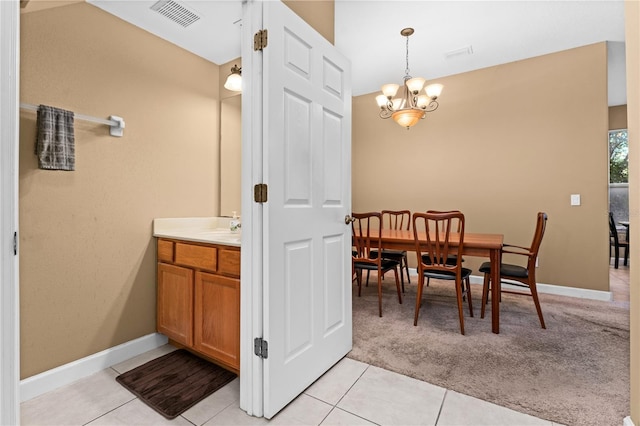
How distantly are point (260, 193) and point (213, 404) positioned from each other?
3.76 feet

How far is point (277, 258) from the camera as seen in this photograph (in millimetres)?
1460

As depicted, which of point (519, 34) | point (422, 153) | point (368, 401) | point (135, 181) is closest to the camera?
point (368, 401)

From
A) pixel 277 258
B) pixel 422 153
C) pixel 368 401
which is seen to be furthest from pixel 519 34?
pixel 368 401

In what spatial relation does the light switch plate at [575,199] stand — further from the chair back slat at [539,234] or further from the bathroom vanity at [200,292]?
the bathroom vanity at [200,292]

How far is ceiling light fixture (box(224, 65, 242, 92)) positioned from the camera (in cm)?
246

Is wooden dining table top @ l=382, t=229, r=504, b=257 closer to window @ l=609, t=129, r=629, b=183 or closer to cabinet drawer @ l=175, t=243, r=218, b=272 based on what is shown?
cabinet drawer @ l=175, t=243, r=218, b=272

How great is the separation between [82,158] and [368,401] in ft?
7.28

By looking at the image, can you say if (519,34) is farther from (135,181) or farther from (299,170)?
(135,181)

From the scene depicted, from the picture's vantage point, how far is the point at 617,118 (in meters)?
5.11

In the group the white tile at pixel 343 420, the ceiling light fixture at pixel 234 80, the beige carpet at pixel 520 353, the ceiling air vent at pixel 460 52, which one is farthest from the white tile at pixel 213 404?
the ceiling air vent at pixel 460 52

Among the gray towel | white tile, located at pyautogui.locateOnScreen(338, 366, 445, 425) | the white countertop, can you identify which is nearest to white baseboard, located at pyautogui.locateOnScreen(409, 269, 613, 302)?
white tile, located at pyautogui.locateOnScreen(338, 366, 445, 425)

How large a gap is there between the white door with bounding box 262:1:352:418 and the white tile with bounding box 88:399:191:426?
0.50 meters

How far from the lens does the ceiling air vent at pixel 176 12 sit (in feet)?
6.48

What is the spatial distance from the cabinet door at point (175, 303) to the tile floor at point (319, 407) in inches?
16.2
